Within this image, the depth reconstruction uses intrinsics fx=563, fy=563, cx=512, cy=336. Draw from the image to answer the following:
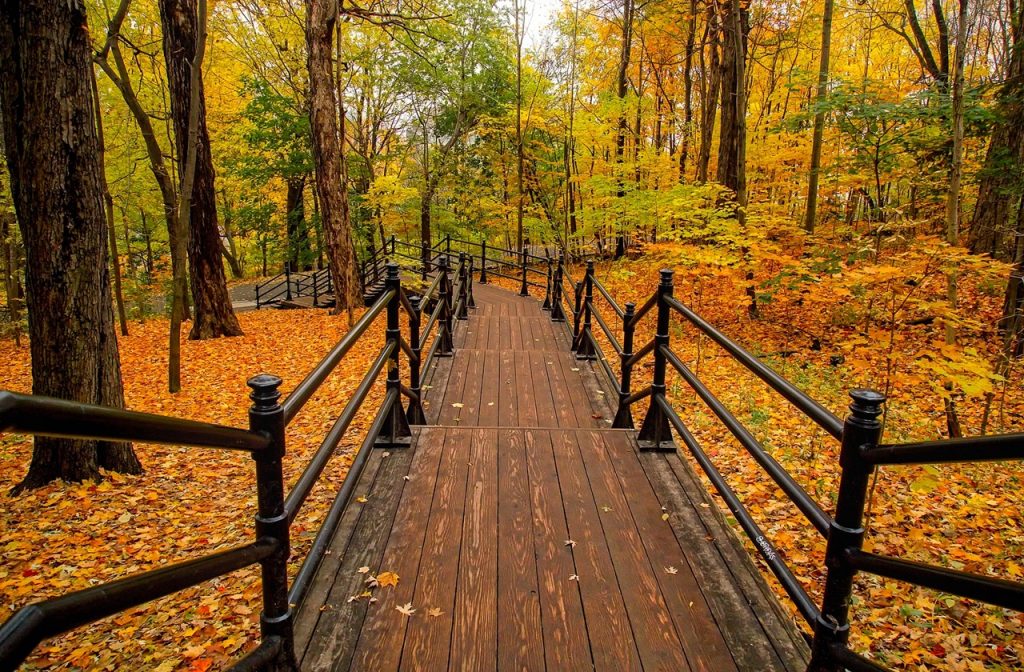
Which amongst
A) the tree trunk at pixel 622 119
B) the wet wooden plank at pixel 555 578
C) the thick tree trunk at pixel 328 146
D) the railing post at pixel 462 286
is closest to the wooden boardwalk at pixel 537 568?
the wet wooden plank at pixel 555 578

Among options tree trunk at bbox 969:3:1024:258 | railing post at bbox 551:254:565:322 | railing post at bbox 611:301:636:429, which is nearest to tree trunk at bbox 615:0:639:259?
railing post at bbox 551:254:565:322

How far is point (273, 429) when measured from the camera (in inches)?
67.8

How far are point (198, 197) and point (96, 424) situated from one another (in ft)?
38.4

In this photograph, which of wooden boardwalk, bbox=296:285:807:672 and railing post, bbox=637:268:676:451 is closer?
wooden boardwalk, bbox=296:285:807:672

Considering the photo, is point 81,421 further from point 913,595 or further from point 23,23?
point 913,595

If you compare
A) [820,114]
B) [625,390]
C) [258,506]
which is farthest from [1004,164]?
[258,506]

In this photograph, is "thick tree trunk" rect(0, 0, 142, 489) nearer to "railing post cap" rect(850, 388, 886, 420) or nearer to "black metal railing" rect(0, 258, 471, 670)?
"black metal railing" rect(0, 258, 471, 670)

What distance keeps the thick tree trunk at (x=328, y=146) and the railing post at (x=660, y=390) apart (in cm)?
855

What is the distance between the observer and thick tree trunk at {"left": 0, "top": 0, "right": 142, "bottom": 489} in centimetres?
402

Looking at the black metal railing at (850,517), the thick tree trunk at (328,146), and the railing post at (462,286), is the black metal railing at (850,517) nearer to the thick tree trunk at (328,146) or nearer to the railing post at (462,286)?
the railing post at (462,286)

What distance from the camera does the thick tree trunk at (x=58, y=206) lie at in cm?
402

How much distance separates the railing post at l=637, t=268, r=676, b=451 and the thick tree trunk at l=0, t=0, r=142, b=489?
3978 mm

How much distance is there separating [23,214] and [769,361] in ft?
29.6

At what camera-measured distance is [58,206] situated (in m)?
4.29
